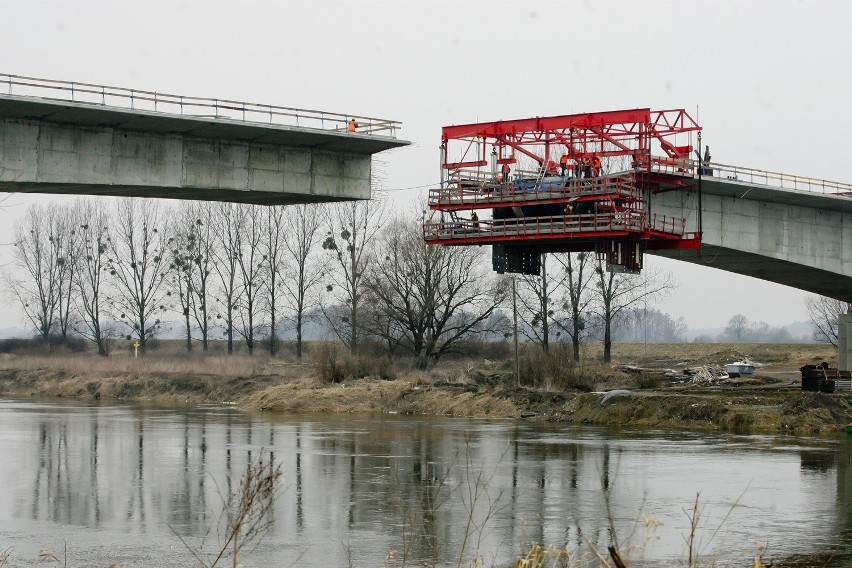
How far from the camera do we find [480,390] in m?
53.8

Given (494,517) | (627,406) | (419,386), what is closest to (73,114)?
(494,517)

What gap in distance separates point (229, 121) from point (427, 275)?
41.3 m

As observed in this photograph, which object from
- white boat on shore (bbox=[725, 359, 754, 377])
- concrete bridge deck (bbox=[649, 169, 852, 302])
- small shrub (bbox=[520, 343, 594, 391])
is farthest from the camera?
white boat on shore (bbox=[725, 359, 754, 377])

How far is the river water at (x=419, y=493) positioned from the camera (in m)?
18.3

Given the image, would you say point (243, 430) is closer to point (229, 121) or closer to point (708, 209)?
point (229, 121)

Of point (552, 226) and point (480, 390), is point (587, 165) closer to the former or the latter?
point (552, 226)

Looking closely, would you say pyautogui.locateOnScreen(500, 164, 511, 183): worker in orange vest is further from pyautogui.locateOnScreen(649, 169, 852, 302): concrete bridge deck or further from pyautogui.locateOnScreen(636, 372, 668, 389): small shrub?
pyautogui.locateOnScreen(636, 372, 668, 389): small shrub

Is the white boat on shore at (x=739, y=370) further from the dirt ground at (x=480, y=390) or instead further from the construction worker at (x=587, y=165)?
the construction worker at (x=587, y=165)

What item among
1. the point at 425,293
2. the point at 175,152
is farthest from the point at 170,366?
the point at 175,152

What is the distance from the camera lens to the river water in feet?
60.1

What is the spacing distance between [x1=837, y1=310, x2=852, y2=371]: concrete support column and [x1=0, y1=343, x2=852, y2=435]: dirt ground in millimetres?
2875

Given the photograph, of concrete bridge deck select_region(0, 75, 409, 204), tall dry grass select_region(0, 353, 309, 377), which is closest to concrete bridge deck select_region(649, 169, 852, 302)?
concrete bridge deck select_region(0, 75, 409, 204)

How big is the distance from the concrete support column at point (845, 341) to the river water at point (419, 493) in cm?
1789

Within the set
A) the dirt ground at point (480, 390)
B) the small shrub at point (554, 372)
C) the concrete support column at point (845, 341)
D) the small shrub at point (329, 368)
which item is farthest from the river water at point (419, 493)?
the concrete support column at point (845, 341)
